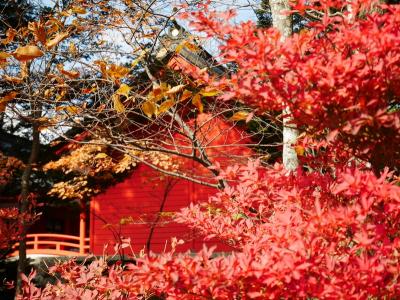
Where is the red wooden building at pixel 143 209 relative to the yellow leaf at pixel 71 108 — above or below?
below

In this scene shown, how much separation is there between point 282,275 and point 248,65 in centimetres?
Result: 106

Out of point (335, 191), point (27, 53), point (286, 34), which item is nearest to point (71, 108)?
point (27, 53)

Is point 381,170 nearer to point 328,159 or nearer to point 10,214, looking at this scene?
point 328,159

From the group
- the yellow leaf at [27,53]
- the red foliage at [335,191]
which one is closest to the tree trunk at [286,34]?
the red foliage at [335,191]

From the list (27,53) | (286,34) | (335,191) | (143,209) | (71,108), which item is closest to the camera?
(335,191)

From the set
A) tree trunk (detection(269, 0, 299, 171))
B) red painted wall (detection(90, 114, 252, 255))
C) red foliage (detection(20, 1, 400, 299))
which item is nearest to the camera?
red foliage (detection(20, 1, 400, 299))

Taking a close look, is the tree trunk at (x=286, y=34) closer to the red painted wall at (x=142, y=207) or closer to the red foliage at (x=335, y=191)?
the red foliage at (x=335, y=191)

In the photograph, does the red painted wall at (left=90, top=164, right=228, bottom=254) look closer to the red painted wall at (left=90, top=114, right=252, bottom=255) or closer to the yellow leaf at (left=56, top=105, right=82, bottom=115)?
the red painted wall at (left=90, top=114, right=252, bottom=255)

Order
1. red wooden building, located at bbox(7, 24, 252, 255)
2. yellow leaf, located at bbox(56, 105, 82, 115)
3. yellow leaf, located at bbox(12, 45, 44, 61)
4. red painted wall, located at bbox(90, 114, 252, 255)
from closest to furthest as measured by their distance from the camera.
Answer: yellow leaf, located at bbox(12, 45, 44, 61) < yellow leaf, located at bbox(56, 105, 82, 115) < red wooden building, located at bbox(7, 24, 252, 255) < red painted wall, located at bbox(90, 114, 252, 255)

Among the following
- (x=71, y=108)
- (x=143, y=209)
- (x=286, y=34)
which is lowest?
(x=143, y=209)

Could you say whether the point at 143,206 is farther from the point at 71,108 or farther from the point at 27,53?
the point at 27,53

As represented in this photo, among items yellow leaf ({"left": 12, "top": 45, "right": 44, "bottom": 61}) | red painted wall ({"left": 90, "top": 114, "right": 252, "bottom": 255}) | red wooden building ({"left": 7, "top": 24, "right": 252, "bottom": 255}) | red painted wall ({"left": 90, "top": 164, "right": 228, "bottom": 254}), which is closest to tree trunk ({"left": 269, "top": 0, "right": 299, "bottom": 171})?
yellow leaf ({"left": 12, "top": 45, "right": 44, "bottom": 61})

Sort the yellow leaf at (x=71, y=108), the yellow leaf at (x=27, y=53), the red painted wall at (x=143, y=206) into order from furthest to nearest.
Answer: the red painted wall at (x=143, y=206) < the yellow leaf at (x=71, y=108) < the yellow leaf at (x=27, y=53)

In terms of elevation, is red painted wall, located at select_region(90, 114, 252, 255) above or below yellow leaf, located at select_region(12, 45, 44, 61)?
below
